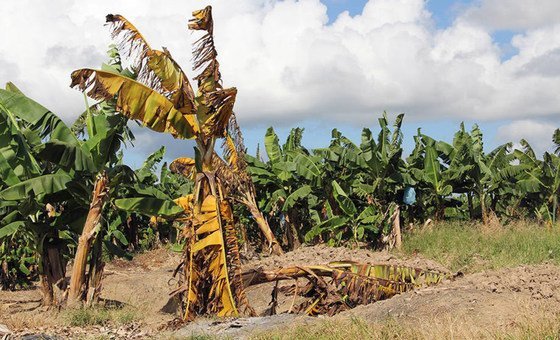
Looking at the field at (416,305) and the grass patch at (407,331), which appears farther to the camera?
the field at (416,305)

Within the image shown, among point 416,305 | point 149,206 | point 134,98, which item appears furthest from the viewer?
point 149,206

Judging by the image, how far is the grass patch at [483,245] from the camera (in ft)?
53.5

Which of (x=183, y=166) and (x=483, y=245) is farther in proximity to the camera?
(x=483, y=245)

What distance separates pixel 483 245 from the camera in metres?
18.7

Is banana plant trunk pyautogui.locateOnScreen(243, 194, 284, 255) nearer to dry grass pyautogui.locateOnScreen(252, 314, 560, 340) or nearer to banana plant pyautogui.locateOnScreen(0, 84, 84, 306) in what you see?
banana plant pyautogui.locateOnScreen(0, 84, 84, 306)

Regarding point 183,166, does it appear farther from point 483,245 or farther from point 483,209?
point 483,209

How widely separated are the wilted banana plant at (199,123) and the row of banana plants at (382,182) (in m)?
8.06

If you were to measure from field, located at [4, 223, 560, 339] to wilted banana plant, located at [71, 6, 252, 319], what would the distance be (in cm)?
83

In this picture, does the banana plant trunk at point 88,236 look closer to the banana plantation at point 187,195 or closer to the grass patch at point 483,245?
the banana plantation at point 187,195

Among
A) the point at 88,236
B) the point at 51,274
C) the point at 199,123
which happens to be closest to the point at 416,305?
the point at 199,123

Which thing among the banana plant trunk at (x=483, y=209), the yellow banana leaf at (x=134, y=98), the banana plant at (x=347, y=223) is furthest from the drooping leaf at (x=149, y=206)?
the banana plant trunk at (x=483, y=209)

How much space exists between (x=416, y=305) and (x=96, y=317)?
19.4 ft

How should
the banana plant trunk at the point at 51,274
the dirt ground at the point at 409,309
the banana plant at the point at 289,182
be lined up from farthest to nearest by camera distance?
the banana plant at the point at 289,182 → the banana plant trunk at the point at 51,274 → the dirt ground at the point at 409,309

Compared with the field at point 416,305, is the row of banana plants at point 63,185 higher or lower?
higher
